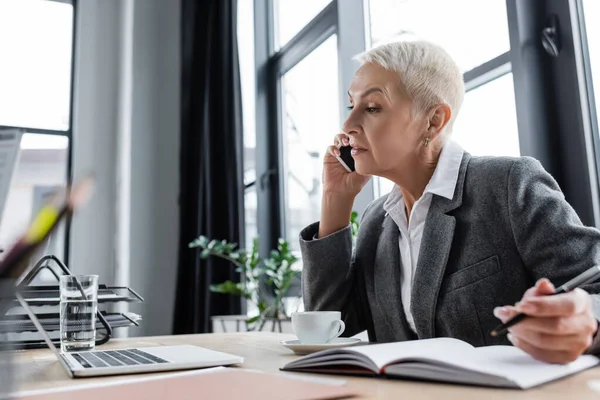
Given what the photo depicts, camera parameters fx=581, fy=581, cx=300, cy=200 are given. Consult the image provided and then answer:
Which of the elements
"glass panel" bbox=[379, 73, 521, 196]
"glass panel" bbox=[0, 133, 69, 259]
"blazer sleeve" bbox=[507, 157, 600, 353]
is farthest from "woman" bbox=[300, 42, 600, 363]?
"glass panel" bbox=[0, 133, 69, 259]

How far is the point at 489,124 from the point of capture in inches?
77.6

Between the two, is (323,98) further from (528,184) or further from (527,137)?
(528,184)

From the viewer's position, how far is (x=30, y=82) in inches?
158

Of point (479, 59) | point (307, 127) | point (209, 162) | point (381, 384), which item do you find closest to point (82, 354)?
point (381, 384)

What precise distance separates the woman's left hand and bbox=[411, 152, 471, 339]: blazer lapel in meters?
0.44

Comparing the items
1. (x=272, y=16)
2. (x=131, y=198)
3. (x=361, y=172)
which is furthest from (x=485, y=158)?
(x=131, y=198)

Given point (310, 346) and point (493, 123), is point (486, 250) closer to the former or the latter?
point (310, 346)

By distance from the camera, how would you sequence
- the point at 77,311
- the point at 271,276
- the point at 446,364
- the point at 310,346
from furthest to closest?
the point at 271,276, the point at 77,311, the point at 310,346, the point at 446,364

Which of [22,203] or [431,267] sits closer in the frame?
[22,203]

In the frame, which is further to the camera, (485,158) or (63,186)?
(485,158)

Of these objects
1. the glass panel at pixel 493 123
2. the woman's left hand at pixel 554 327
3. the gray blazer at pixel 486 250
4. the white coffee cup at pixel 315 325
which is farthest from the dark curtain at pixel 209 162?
the woman's left hand at pixel 554 327

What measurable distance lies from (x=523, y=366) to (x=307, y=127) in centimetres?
264

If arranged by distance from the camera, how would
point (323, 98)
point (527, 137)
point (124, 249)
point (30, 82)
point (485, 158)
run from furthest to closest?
point (30, 82) → point (124, 249) → point (323, 98) → point (527, 137) → point (485, 158)

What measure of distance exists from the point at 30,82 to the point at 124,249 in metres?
1.39
